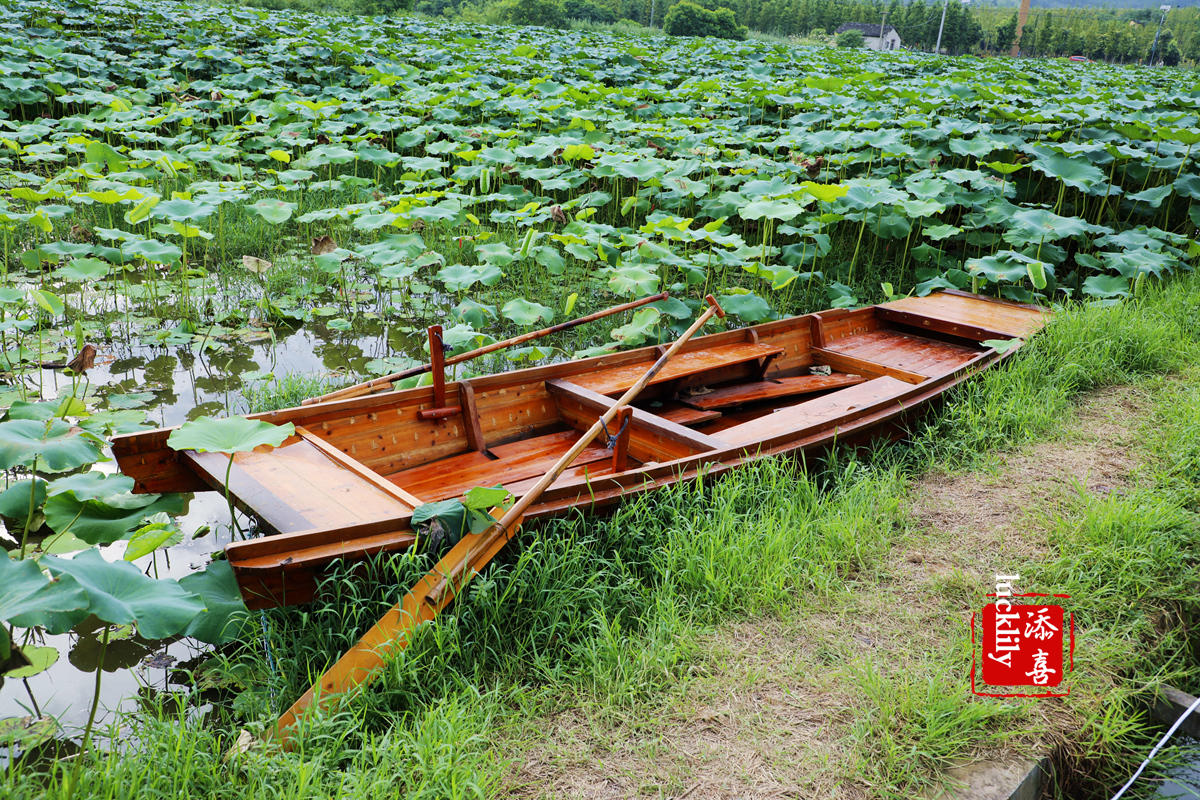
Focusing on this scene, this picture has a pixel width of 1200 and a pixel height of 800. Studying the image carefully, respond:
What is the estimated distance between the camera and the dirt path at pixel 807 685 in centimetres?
218

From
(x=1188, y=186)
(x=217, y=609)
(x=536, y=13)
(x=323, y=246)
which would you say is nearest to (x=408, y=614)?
Result: (x=217, y=609)

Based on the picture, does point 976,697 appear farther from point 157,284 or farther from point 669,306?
point 157,284

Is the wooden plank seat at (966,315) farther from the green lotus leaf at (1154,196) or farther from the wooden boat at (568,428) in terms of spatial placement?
the green lotus leaf at (1154,196)

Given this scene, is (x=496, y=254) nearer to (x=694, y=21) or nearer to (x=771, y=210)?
(x=771, y=210)

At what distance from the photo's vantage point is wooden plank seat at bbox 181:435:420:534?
2650mm

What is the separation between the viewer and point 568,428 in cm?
404

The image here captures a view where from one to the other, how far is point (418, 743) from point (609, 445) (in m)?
1.69

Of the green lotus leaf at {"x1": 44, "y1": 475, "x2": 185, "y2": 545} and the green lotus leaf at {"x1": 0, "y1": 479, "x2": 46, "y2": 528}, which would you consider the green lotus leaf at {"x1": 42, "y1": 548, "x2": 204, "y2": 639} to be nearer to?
the green lotus leaf at {"x1": 44, "y1": 475, "x2": 185, "y2": 545}

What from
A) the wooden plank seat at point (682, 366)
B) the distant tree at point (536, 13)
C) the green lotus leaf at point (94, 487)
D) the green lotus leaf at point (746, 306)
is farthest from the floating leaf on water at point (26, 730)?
the distant tree at point (536, 13)

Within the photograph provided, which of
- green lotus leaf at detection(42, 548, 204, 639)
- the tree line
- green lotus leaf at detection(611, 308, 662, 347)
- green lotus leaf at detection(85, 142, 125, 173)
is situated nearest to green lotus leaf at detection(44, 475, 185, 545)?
green lotus leaf at detection(42, 548, 204, 639)

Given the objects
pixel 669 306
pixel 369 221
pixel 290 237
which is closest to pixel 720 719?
pixel 669 306

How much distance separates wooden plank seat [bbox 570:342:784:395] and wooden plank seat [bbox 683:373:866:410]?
0.47 ft

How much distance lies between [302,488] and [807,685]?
70.8 inches

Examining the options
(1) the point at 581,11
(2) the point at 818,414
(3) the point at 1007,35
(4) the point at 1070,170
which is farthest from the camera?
(3) the point at 1007,35
